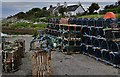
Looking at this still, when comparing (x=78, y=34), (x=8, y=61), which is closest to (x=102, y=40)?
(x=78, y=34)

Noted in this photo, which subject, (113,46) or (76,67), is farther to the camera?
(113,46)

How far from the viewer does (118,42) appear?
10.1m

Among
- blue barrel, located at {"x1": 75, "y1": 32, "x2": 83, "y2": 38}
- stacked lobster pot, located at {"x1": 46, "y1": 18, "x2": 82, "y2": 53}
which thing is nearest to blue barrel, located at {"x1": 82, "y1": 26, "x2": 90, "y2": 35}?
blue barrel, located at {"x1": 75, "y1": 32, "x2": 83, "y2": 38}

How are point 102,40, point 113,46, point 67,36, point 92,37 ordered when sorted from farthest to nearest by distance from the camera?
1. point 67,36
2. point 92,37
3. point 102,40
4. point 113,46

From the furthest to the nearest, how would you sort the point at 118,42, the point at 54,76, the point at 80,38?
the point at 80,38
the point at 118,42
the point at 54,76

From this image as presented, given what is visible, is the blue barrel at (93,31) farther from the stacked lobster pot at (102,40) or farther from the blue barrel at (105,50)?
the blue barrel at (105,50)

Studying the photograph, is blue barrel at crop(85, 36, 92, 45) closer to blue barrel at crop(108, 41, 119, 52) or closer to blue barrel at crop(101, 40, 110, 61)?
blue barrel at crop(101, 40, 110, 61)

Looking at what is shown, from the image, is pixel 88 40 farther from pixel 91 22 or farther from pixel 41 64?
pixel 41 64

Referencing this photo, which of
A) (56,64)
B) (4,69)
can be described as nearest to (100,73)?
(56,64)

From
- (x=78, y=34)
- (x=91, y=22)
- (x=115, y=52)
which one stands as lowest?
(x=115, y=52)

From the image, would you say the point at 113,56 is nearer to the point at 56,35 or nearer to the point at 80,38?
the point at 80,38

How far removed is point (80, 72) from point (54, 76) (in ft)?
3.76

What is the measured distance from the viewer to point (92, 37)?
1236 centimetres

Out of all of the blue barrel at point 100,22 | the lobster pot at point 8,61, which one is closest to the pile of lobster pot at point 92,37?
the blue barrel at point 100,22
